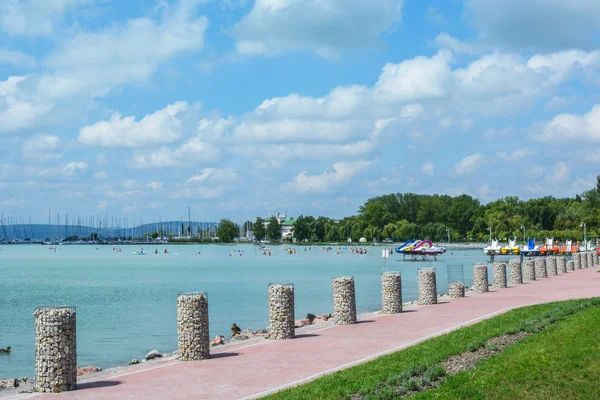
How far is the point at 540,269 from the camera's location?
37594 mm

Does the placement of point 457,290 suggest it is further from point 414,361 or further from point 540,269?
point 414,361

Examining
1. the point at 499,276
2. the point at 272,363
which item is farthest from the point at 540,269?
the point at 272,363

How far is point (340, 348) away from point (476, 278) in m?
15.8

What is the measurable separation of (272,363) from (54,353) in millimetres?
4171

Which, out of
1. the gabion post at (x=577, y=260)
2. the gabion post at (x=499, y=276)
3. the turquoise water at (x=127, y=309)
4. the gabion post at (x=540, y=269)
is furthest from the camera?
the gabion post at (x=577, y=260)

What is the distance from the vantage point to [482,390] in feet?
29.9

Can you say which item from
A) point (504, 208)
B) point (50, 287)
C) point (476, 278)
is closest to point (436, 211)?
point (504, 208)

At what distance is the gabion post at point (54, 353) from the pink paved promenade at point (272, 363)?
0.26 metres

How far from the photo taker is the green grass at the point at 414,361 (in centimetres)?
979

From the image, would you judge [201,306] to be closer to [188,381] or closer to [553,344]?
[188,381]

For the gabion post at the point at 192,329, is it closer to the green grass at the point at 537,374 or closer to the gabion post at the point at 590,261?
the green grass at the point at 537,374

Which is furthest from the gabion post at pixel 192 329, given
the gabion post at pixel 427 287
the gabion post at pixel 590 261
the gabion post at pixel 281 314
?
the gabion post at pixel 590 261

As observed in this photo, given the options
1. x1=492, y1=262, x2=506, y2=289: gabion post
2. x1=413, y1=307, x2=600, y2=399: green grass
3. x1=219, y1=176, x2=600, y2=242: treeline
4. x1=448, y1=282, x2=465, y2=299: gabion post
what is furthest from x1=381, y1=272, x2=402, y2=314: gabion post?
x1=219, y1=176, x2=600, y2=242: treeline

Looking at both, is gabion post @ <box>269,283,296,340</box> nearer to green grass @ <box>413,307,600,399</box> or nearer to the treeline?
green grass @ <box>413,307,600,399</box>
